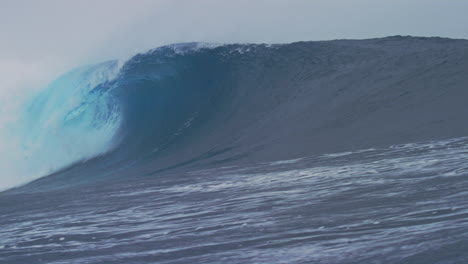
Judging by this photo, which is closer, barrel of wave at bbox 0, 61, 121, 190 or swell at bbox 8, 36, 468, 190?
swell at bbox 8, 36, 468, 190

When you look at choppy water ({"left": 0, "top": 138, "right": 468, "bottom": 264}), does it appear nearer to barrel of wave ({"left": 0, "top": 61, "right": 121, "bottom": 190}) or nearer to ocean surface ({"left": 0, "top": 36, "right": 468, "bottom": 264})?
ocean surface ({"left": 0, "top": 36, "right": 468, "bottom": 264})

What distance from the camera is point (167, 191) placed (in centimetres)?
933

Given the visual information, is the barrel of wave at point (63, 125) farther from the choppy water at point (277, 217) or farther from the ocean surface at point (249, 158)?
the choppy water at point (277, 217)

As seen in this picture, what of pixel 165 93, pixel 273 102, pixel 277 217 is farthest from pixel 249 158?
pixel 165 93

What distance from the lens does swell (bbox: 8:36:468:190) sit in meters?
12.3

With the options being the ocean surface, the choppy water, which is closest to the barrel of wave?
the ocean surface

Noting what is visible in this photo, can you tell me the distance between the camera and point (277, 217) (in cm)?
641

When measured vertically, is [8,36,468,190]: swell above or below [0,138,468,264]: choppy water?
above

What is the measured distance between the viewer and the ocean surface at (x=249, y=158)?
560 centimetres

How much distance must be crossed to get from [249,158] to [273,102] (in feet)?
14.3

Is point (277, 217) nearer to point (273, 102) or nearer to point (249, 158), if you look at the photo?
point (249, 158)

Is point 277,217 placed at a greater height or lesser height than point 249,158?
lesser

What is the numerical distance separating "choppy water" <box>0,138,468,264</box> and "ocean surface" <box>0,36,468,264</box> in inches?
1.0

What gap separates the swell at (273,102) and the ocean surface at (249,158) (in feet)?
0.19
